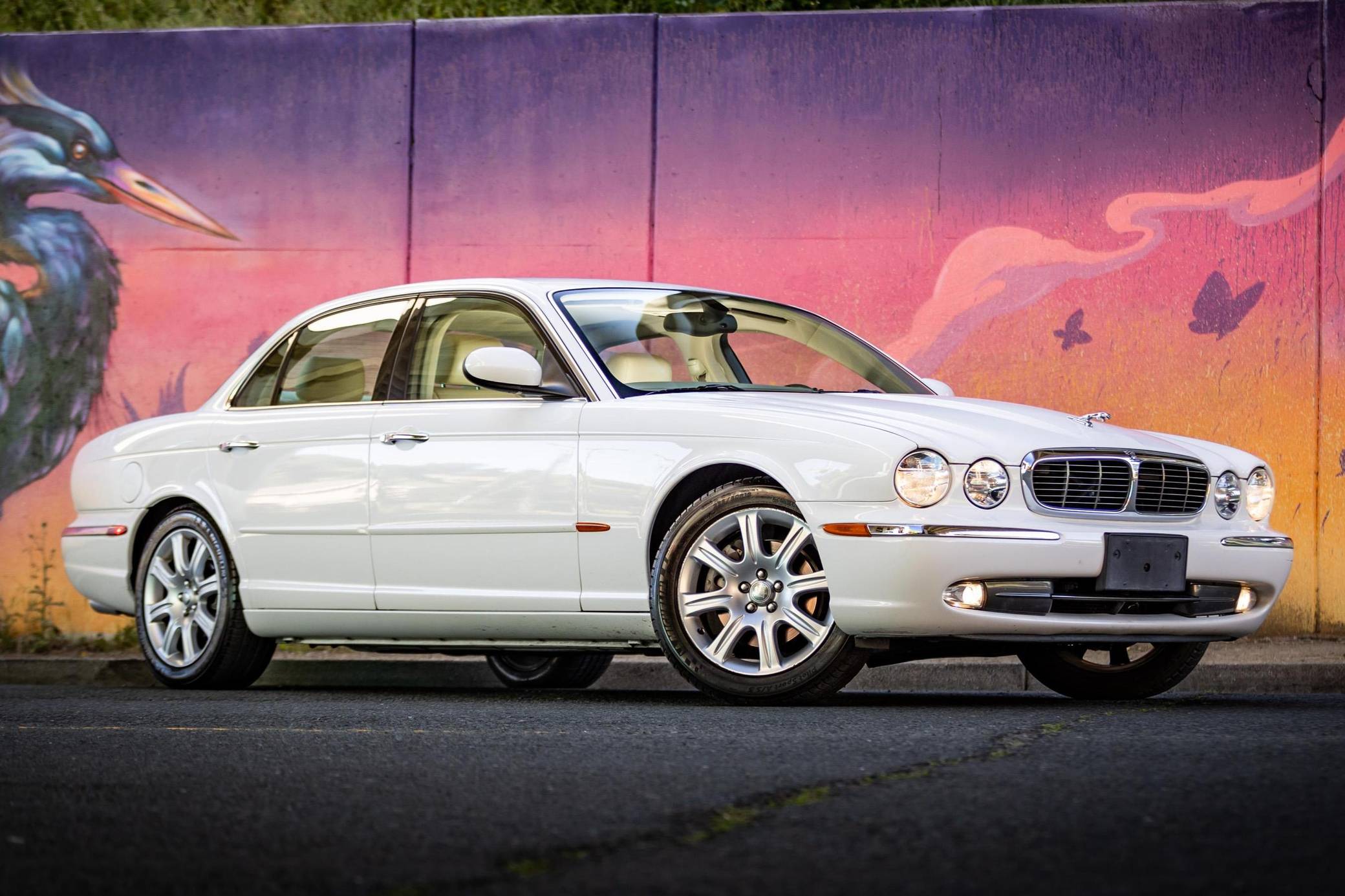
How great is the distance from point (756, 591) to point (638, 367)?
1.15 m

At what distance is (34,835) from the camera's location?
12.0 ft

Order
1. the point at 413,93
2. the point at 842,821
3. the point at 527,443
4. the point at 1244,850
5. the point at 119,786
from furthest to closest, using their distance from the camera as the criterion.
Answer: the point at 413,93
the point at 527,443
the point at 119,786
the point at 842,821
the point at 1244,850

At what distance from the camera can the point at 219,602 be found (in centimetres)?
767

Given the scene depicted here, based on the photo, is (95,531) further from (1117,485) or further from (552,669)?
(1117,485)

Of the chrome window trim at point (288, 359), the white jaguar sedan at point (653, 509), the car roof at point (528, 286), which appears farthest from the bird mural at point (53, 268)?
the car roof at point (528, 286)

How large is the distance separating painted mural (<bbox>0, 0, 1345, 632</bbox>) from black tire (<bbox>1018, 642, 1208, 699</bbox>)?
3.92 meters

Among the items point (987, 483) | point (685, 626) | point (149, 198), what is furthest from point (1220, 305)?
point (149, 198)

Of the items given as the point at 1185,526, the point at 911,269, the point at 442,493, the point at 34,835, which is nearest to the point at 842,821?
the point at 34,835

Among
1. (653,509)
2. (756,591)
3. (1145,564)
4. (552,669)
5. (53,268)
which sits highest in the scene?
(53,268)

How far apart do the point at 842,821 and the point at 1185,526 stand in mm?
2910

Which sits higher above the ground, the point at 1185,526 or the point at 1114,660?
the point at 1185,526

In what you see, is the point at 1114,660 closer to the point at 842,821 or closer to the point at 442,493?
the point at 442,493

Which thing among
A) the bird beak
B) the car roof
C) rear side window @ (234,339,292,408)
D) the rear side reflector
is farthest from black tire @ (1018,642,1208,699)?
the bird beak

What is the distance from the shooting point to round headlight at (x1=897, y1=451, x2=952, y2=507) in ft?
19.0
